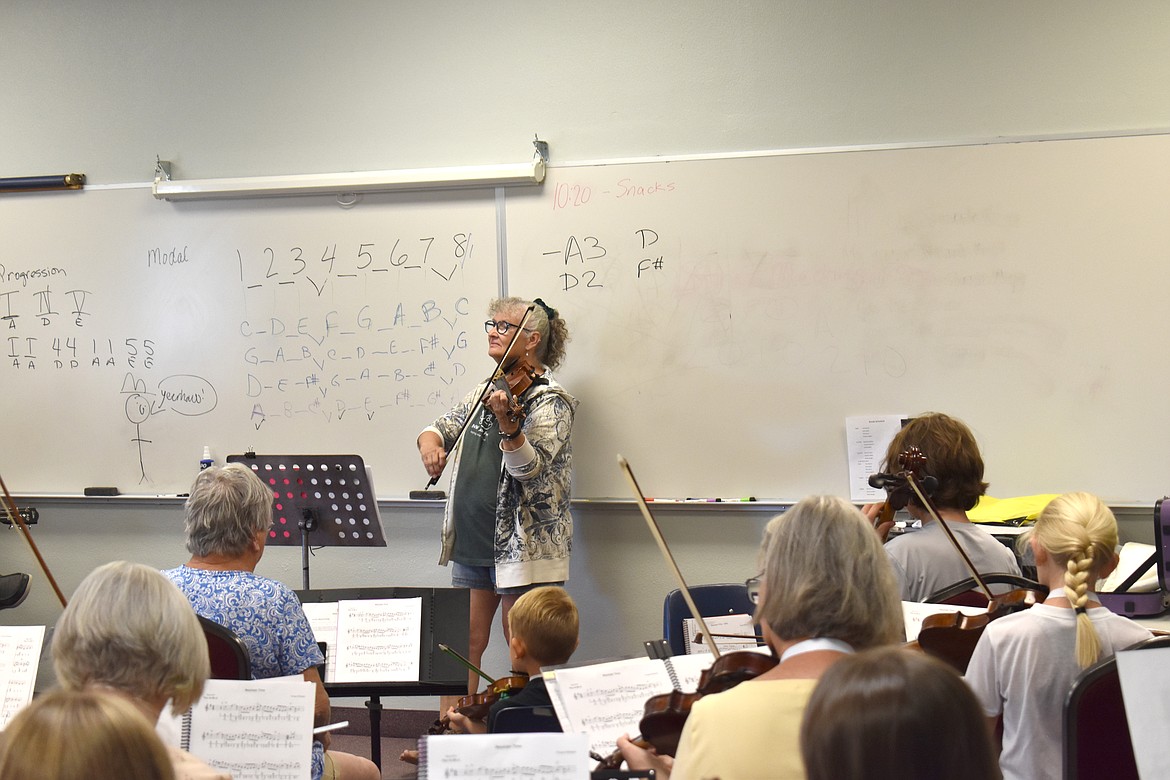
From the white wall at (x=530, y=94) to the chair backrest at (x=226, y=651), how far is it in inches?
80.7

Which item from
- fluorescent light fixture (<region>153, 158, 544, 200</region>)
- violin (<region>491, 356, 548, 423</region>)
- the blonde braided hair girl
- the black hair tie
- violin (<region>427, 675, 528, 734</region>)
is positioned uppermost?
fluorescent light fixture (<region>153, 158, 544, 200</region>)

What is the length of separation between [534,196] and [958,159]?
1587 millimetres

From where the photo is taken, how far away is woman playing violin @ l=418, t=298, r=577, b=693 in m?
3.71

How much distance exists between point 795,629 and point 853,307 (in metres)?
2.49

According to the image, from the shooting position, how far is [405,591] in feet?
9.37

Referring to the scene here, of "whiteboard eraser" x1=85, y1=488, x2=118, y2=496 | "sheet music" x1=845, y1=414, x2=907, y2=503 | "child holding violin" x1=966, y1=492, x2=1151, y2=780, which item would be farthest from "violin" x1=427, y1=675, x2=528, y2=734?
"whiteboard eraser" x1=85, y1=488, x2=118, y2=496

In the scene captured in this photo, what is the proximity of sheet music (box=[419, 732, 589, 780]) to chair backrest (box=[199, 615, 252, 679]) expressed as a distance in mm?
829

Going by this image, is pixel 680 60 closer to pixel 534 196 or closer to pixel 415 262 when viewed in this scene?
pixel 534 196

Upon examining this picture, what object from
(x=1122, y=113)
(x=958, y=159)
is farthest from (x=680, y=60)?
(x=1122, y=113)

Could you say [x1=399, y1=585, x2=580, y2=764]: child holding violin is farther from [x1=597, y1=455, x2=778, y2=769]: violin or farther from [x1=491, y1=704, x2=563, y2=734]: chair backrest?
[x1=597, y1=455, x2=778, y2=769]: violin

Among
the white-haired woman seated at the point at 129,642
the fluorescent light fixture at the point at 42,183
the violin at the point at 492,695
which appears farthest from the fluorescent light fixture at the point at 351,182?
the white-haired woman seated at the point at 129,642

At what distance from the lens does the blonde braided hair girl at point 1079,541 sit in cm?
200

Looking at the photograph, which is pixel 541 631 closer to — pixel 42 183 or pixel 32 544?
pixel 32 544

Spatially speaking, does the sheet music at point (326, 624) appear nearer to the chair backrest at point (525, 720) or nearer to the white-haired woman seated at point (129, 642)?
the chair backrest at point (525, 720)
